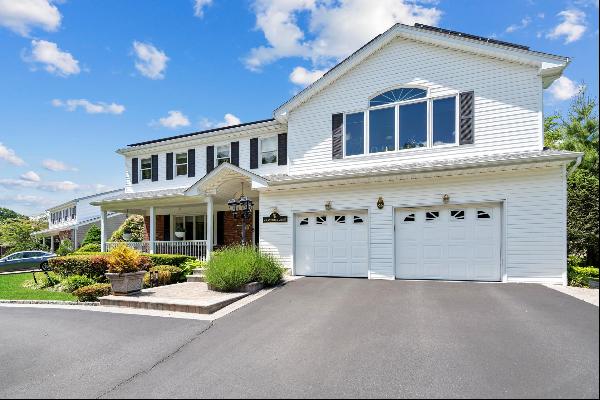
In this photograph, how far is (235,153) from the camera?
54.3 feet

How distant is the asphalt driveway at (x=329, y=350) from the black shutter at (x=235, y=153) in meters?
9.50

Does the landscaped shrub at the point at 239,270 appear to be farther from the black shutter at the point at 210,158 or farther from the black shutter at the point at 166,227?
the black shutter at the point at 166,227

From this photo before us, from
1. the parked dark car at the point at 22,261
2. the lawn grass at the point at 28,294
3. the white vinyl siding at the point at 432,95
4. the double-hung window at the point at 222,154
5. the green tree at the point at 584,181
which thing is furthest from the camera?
the parked dark car at the point at 22,261

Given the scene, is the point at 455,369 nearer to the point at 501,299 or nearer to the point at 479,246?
the point at 501,299

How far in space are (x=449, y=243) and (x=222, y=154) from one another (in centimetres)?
1091

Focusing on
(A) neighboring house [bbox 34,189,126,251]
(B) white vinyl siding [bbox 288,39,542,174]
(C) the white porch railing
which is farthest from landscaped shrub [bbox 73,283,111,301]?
(A) neighboring house [bbox 34,189,126,251]

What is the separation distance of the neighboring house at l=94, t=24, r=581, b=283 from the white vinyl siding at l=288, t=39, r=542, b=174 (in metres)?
0.04

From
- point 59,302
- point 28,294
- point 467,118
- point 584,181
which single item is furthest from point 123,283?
point 467,118

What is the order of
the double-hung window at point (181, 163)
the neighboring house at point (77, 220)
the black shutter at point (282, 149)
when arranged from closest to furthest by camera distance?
the black shutter at point (282, 149) → the double-hung window at point (181, 163) → the neighboring house at point (77, 220)

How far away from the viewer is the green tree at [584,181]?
2531 millimetres

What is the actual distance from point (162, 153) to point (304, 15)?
407 inches

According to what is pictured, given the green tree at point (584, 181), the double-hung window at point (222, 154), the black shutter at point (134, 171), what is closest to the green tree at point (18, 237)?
the black shutter at point (134, 171)

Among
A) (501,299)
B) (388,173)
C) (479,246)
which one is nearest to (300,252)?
(388,173)

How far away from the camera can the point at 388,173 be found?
35.9 feet
